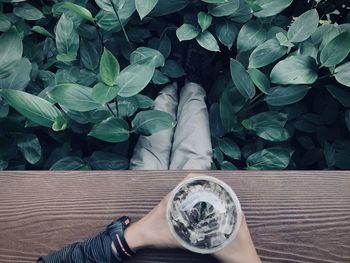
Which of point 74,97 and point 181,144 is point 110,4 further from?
point 181,144

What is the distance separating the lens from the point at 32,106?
72 centimetres

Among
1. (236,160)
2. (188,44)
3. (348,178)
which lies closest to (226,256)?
(348,178)

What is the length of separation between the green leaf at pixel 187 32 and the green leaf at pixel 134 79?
184mm

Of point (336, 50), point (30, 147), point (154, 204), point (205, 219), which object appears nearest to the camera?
point (205, 219)

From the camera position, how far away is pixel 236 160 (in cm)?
96

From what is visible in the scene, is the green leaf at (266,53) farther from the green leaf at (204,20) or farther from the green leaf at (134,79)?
the green leaf at (134,79)

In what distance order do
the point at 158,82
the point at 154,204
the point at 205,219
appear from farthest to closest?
the point at 158,82 < the point at 154,204 < the point at 205,219

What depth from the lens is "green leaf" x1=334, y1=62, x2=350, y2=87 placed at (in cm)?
76

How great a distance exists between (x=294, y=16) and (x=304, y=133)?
40cm

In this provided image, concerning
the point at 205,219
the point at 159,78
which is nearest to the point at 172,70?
the point at 159,78

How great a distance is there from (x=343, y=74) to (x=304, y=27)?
0.50 ft

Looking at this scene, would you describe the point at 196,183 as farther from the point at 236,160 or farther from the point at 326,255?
the point at 236,160

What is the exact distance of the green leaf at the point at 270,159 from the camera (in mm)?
853

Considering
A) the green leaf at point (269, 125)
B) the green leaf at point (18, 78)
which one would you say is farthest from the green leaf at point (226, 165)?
the green leaf at point (18, 78)
